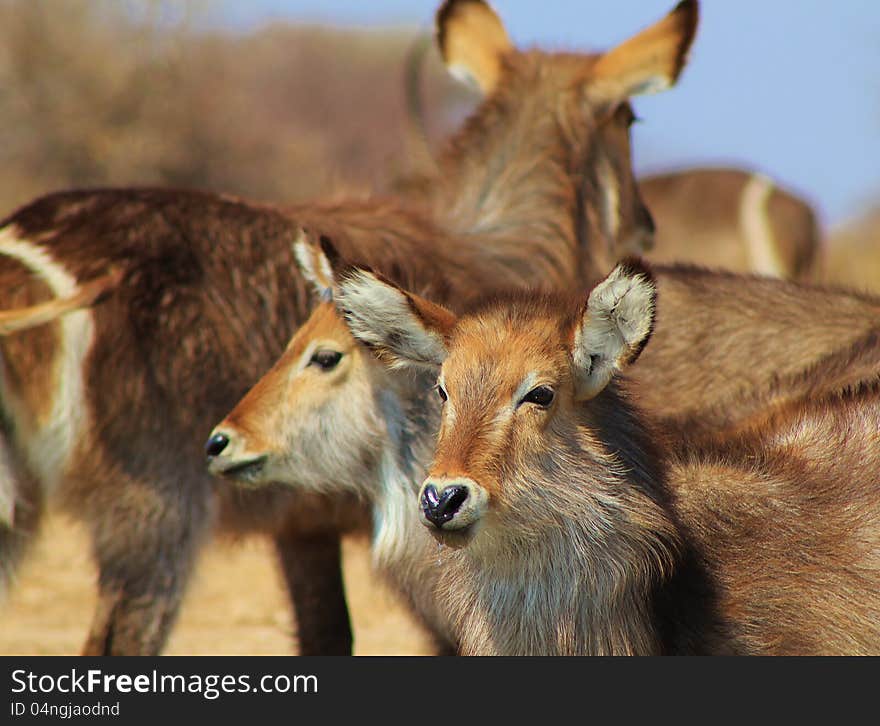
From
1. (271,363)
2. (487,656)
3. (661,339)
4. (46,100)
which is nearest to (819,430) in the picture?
(487,656)

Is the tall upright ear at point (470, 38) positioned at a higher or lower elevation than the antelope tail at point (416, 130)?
higher

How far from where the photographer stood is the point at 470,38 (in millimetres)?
7078

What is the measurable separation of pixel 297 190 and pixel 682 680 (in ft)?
52.9

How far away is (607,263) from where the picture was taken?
21.9ft

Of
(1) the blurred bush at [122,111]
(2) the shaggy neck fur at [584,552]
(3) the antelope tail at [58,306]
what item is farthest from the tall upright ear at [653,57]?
(1) the blurred bush at [122,111]

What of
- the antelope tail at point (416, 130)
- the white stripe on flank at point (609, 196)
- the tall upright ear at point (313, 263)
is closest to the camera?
the tall upright ear at point (313, 263)

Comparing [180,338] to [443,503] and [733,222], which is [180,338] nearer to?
[443,503]

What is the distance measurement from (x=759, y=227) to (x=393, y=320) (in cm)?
997

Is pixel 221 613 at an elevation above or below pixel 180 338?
below

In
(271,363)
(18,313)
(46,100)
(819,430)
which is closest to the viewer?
(819,430)

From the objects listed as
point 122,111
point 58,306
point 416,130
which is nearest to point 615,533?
point 58,306

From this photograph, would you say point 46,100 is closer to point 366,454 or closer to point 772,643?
point 366,454

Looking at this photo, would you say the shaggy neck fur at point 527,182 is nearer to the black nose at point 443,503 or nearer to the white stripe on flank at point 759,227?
the black nose at point 443,503

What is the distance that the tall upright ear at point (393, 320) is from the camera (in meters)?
4.12
